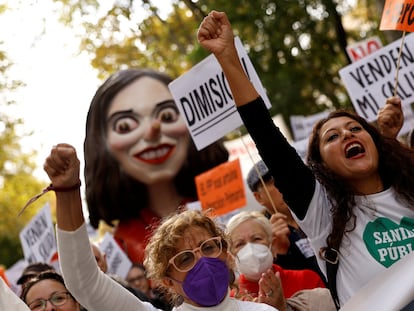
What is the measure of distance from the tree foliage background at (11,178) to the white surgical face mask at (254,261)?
33.6 feet

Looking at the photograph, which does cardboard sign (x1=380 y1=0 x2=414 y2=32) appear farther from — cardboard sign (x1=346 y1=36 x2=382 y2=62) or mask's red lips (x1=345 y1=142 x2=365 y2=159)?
cardboard sign (x1=346 y1=36 x2=382 y2=62)

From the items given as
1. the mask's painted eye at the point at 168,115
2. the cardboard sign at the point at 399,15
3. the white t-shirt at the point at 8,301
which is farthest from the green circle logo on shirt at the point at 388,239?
the mask's painted eye at the point at 168,115

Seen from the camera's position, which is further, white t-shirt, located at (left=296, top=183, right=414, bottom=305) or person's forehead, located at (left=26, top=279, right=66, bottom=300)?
person's forehead, located at (left=26, top=279, right=66, bottom=300)

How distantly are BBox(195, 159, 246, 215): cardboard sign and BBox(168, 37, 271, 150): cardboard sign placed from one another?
4.05ft

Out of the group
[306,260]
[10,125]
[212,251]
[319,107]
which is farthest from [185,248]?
[10,125]

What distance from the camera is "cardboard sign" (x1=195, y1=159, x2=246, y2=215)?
7.21m

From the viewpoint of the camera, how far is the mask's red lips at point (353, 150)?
3699 mm

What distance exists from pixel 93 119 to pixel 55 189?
4990mm

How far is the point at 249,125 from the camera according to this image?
3.49m

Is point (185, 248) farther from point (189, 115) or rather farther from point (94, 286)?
point (189, 115)

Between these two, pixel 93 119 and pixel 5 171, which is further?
pixel 5 171

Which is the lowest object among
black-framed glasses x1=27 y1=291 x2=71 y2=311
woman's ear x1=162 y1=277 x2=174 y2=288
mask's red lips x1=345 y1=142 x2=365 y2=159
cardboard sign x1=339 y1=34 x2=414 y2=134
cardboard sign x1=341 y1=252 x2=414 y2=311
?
cardboard sign x1=341 y1=252 x2=414 y2=311

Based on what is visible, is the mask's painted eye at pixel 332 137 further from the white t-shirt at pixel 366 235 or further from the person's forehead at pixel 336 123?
the white t-shirt at pixel 366 235

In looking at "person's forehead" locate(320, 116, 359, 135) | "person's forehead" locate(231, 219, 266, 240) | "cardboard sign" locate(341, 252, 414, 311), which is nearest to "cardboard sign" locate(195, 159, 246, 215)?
"person's forehead" locate(231, 219, 266, 240)
